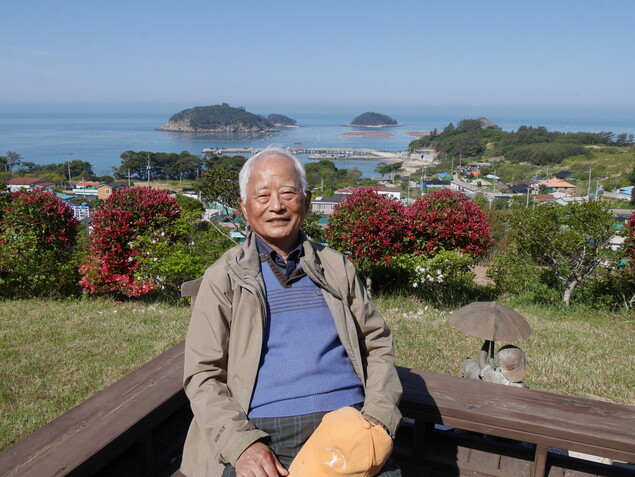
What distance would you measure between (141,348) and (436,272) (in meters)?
3.29

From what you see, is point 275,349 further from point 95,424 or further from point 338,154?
point 338,154

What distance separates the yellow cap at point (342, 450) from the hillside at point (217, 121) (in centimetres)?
15321

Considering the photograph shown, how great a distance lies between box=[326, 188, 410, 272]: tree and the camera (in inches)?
234

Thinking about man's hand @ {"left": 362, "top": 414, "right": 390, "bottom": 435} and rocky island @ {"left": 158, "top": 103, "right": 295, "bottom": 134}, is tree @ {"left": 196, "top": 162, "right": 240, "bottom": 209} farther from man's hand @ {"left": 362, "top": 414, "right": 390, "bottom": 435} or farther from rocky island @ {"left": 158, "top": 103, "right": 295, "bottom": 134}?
rocky island @ {"left": 158, "top": 103, "right": 295, "bottom": 134}

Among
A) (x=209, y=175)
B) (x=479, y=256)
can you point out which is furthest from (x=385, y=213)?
(x=209, y=175)

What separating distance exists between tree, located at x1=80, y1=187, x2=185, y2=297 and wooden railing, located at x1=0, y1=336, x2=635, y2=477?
12.3 ft

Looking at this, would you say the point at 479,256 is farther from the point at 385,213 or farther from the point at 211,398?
the point at 211,398

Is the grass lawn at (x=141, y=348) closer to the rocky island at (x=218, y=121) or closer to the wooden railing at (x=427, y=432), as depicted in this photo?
the wooden railing at (x=427, y=432)

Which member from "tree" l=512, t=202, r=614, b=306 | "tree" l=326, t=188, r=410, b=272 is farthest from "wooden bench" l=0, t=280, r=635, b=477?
"tree" l=512, t=202, r=614, b=306

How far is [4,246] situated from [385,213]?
13.7 feet

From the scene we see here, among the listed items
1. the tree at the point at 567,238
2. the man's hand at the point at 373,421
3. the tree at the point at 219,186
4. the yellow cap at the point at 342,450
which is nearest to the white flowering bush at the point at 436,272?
the tree at the point at 567,238

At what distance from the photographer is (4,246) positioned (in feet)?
18.7

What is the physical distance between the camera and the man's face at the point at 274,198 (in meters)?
1.61

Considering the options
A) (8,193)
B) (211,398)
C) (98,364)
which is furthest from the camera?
(8,193)
